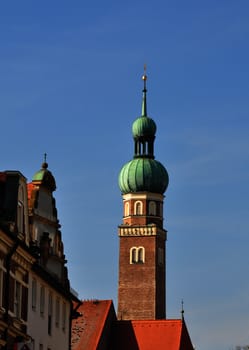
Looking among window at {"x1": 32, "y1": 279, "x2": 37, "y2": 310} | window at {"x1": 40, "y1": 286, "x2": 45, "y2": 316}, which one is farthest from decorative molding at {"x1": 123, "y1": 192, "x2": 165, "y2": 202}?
window at {"x1": 32, "y1": 279, "x2": 37, "y2": 310}

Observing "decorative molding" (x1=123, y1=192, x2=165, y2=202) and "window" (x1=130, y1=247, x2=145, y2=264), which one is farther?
"decorative molding" (x1=123, y1=192, x2=165, y2=202)

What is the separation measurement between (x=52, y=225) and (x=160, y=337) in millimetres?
38500

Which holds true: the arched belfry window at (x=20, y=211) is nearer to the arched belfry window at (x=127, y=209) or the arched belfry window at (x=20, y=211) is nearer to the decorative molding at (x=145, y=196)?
the arched belfry window at (x=127, y=209)

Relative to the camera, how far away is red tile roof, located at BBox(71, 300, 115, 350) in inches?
3194

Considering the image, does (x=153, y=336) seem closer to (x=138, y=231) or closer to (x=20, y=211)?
(x=138, y=231)

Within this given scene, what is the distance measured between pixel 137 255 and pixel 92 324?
37764mm

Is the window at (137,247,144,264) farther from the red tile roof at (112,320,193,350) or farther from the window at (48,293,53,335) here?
the window at (48,293,53,335)

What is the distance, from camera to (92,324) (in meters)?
83.4

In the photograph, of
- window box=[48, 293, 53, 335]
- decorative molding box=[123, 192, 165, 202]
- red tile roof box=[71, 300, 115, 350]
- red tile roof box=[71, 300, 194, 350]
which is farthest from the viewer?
decorative molding box=[123, 192, 165, 202]

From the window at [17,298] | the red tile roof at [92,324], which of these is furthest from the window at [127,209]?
the window at [17,298]

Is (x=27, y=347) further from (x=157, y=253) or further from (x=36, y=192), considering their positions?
(x=157, y=253)

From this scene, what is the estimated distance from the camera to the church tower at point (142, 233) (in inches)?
4673

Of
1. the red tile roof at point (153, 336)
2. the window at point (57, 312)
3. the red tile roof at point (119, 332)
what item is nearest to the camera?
the window at point (57, 312)

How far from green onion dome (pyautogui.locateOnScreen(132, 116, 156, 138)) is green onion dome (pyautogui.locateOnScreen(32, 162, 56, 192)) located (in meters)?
80.6
